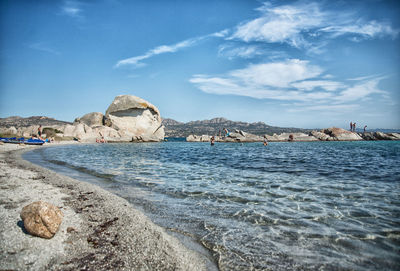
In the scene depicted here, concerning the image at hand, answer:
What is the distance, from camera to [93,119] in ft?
172

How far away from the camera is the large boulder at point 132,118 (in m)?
52.2

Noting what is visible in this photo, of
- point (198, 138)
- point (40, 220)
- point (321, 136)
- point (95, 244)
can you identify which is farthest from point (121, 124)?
point (321, 136)

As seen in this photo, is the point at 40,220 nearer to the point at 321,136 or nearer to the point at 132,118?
the point at 132,118

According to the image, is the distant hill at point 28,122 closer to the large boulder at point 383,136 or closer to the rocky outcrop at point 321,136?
the rocky outcrop at point 321,136

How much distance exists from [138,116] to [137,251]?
54508 millimetres

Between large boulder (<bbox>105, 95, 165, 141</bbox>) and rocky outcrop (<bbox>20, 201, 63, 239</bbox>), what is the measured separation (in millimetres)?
48917

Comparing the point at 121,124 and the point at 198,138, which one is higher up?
the point at 121,124

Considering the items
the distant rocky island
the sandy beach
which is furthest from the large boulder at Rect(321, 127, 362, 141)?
the sandy beach

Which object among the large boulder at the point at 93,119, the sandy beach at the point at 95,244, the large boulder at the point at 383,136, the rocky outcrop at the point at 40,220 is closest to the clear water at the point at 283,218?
the sandy beach at the point at 95,244

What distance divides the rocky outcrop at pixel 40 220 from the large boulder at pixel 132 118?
48.9m

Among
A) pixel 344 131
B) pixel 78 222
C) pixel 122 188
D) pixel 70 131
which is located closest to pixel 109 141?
pixel 70 131

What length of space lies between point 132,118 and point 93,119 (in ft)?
31.0

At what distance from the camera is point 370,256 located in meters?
3.02

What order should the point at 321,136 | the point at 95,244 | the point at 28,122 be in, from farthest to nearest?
the point at 28,122
the point at 321,136
the point at 95,244
